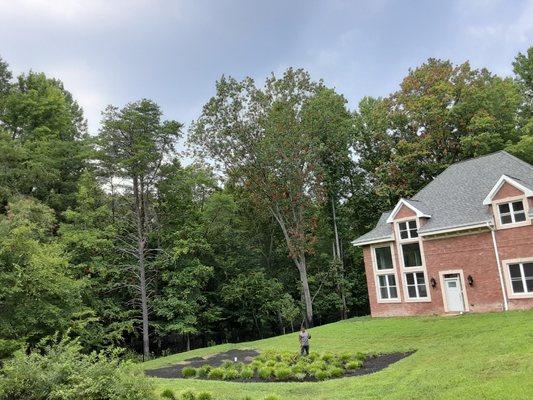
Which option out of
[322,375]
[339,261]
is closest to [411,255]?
[339,261]

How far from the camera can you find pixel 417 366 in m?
12.1

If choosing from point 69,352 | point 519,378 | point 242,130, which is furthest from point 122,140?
point 519,378

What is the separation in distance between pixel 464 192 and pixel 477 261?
4655 millimetres

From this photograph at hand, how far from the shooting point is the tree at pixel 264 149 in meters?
32.5

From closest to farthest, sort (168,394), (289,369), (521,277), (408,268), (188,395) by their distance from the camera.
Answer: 1. (188,395)
2. (168,394)
3. (289,369)
4. (521,277)
5. (408,268)

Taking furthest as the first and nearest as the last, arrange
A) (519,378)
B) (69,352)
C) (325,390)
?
(325,390), (69,352), (519,378)

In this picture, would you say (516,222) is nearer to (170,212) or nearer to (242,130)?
(242,130)

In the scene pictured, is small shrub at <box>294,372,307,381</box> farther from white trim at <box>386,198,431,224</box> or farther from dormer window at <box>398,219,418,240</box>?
white trim at <box>386,198,431,224</box>

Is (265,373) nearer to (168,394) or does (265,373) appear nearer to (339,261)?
(168,394)

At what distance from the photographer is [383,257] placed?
26.7 metres

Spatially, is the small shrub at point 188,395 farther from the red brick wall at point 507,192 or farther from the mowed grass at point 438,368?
the red brick wall at point 507,192

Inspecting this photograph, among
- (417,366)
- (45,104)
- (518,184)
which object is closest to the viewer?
(417,366)

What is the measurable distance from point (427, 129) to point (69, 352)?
31653mm

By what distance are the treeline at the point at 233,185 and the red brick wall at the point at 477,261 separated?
911cm
